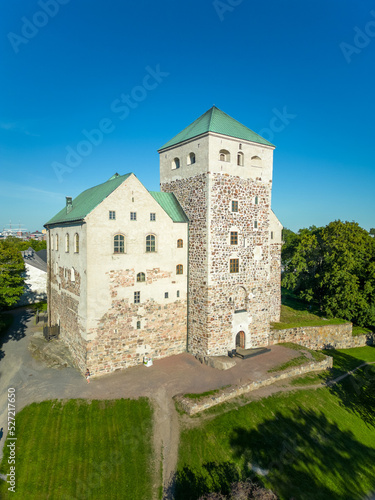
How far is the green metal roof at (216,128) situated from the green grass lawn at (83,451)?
69.2 ft

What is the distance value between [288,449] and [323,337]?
62.0 ft

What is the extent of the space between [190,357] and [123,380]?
6.38 metres

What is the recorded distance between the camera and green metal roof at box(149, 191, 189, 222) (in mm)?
26000

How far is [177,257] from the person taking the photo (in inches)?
1019

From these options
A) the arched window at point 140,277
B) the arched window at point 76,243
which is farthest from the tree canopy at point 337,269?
the arched window at point 76,243

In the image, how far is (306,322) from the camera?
33.5 metres

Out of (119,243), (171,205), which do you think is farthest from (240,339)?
(119,243)

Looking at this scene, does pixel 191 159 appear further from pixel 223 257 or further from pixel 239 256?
pixel 239 256

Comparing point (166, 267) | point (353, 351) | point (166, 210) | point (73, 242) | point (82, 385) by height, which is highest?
point (166, 210)

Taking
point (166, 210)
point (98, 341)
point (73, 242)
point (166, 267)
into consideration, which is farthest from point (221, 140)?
point (98, 341)

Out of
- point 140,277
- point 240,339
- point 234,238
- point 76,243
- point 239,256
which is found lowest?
point 240,339

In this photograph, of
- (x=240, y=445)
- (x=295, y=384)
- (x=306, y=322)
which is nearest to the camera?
(x=240, y=445)

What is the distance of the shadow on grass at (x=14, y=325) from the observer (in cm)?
2986

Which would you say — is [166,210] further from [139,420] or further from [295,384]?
[295,384]
